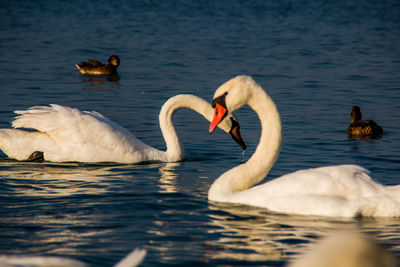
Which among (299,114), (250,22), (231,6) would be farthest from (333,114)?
(231,6)

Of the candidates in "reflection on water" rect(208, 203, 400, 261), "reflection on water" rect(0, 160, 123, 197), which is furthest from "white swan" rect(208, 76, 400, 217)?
"reflection on water" rect(0, 160, 123, 197)

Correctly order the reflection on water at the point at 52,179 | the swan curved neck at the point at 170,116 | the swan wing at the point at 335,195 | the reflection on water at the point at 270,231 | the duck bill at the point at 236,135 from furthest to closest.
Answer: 1. the swan curved neck at the point at 170,116
2. the duck bill at the point at 236,135
3. the reflection on water at the point at 52,179
4. the swan wing at the point at 335,195
5. the reflection on water at the point at 270,231

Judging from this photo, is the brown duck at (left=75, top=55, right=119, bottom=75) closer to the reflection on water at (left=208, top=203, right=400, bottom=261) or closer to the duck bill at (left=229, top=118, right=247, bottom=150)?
the duck bill at (left=229, top=118, right=247, bottom=150)

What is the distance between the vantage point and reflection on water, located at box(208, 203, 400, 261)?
5535mm

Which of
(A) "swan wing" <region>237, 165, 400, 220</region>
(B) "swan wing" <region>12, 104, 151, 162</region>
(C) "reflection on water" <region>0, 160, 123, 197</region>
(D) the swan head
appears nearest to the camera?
(A) "swan wing" <region>237, 165, 400, 220</region>

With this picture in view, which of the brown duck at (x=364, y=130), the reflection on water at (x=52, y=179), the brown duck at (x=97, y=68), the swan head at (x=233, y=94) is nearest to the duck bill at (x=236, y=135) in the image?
the reflection on water at (x=52, y=179)

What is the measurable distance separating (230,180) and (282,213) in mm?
739

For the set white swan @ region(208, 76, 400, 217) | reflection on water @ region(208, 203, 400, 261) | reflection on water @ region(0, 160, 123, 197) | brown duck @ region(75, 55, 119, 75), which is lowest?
reflection on water @ region(208, 203, 400, 261)

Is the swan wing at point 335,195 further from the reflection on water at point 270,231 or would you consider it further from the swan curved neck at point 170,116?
the swan curved neck at point 170,116

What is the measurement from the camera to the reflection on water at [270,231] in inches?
218

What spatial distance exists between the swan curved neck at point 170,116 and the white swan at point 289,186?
2.86m

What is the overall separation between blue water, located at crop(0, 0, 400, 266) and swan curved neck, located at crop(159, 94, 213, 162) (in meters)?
0.20

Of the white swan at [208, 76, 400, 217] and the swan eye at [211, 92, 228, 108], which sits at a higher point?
the swan eye at [211, 92, 228, 108]

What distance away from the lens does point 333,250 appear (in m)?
1.82
